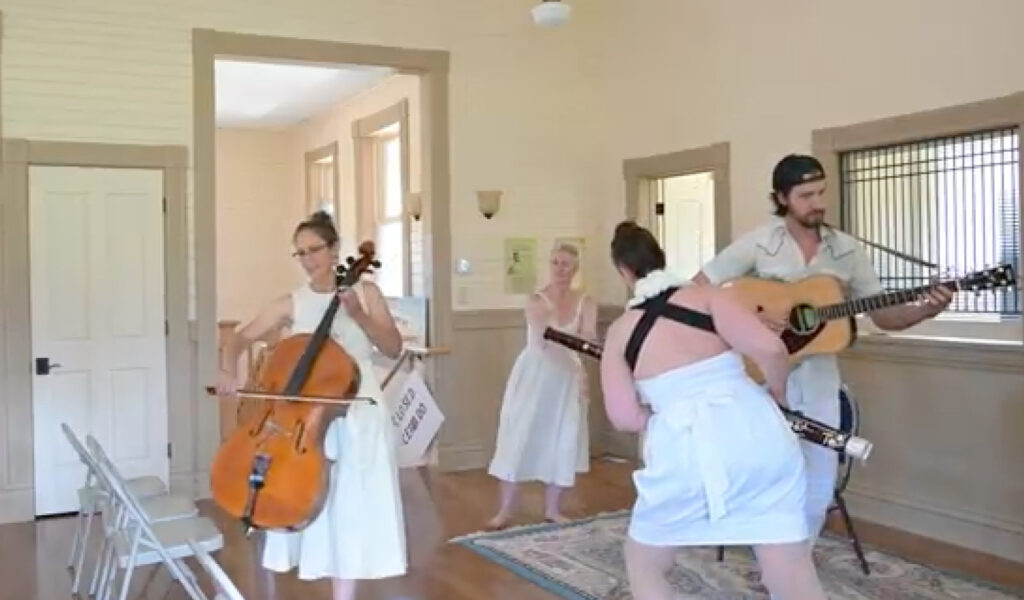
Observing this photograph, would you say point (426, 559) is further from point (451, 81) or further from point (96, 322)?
point (451, 81)

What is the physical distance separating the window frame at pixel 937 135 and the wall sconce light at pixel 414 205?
9.80 ft

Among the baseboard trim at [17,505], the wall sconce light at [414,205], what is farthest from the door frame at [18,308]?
the wall sconce light at [414,205]

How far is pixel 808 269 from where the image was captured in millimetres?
3451

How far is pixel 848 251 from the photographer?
11.3ft

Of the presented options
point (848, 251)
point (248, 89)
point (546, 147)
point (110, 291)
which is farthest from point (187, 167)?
point (848, 251)

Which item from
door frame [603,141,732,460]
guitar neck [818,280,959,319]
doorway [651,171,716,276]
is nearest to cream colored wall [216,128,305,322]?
door frame [603,141,732,460]

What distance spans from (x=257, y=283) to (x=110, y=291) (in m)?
5.07

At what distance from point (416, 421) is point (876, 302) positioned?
3716mm

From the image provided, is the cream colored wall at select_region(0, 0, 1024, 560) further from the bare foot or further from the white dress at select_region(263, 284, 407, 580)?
the white dress at select_region(263, 284, 407, 580)

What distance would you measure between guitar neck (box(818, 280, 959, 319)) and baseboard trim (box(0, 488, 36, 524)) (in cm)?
428

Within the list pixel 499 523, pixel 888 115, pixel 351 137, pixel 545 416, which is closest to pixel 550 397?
pixel 545 416

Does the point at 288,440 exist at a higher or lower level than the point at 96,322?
lower

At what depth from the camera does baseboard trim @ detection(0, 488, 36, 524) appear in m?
5.45

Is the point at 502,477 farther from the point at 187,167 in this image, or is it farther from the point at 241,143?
the point at 241,143
